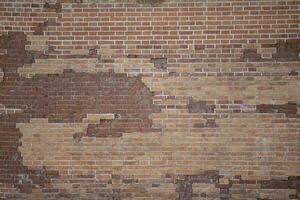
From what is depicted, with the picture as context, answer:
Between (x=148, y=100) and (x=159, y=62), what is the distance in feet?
1.91

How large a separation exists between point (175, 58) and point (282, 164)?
2178 mm

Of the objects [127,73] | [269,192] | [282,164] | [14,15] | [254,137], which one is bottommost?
[269,192]

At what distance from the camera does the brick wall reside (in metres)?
4.85

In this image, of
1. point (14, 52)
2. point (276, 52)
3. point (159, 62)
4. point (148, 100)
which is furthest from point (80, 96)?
point (276, 52)

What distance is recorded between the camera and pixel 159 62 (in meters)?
4.94

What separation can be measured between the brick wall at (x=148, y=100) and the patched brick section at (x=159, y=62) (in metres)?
0.01

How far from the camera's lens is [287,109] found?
15.8 feet

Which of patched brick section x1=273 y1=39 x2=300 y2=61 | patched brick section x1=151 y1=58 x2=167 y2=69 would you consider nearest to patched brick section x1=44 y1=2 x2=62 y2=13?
patched brick section x1=151 y1=58 x2=167 y2=69

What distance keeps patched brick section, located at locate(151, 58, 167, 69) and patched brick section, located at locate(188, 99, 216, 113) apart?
25.4 inches

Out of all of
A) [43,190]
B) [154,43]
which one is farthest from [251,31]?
[43,190]

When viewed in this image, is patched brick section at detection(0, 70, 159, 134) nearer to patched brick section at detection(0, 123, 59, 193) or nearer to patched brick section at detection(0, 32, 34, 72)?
patched brick section at detection(0, 32, 34, 72)

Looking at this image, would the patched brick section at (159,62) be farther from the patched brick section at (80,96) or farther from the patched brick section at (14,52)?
the patched brick section at (14,52)

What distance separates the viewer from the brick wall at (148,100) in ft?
15.9

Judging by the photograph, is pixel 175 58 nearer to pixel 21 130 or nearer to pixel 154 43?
pixel 154 43
